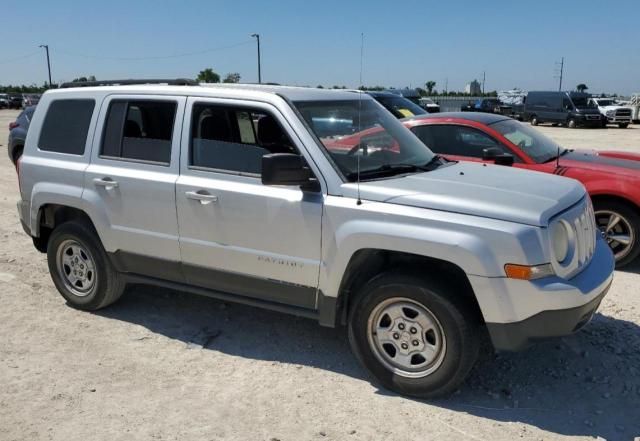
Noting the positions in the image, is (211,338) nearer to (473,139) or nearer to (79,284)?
(79,284)

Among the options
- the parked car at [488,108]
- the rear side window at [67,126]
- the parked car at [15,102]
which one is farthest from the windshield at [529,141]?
the parked car at [15,102]

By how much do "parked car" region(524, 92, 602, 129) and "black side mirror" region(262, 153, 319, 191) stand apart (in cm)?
3358

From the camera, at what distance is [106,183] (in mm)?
4504

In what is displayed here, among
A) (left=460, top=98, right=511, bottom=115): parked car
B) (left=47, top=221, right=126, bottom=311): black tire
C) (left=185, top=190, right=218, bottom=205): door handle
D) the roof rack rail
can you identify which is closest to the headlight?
(left=185, top=190, right=218, bottom=205): door handle

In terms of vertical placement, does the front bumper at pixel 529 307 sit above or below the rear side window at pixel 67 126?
below

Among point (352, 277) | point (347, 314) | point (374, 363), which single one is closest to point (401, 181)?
point (352, 277)

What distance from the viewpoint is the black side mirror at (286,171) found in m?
3.55

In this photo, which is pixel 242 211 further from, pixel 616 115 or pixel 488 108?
pixel 488 108

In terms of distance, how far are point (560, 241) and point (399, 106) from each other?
8838mm

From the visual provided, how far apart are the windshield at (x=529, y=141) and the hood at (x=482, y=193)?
2.44m

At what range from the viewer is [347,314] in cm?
384

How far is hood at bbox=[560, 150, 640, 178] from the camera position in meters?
6.09

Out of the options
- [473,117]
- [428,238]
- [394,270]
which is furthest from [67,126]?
[473,117]

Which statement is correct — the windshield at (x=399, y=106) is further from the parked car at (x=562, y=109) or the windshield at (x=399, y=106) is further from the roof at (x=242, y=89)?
the parked car at (x=562, y=109)
